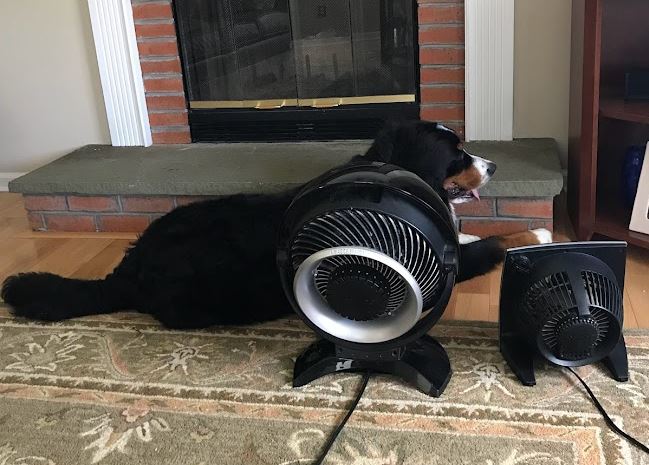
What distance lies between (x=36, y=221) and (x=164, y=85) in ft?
2.14

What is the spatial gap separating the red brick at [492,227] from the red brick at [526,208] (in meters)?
0.03

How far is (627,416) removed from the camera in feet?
4.56

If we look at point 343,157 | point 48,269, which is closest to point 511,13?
point 343,157

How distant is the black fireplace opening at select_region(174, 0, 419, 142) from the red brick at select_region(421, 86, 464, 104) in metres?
0.04

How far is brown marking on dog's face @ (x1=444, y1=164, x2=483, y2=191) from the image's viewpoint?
1.94m

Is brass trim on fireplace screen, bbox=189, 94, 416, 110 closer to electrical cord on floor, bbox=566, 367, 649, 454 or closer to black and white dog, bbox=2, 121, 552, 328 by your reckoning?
black and white dog, bbox=2, 121, 552, 328

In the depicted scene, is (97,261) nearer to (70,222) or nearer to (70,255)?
(70,255)

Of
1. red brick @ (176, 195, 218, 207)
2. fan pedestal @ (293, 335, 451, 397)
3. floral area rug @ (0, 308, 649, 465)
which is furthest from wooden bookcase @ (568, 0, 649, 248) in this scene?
red brick @ (176, 195, 218, 207)

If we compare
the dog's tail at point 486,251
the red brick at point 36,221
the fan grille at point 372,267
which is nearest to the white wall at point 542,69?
the dog's tail at point 486,251

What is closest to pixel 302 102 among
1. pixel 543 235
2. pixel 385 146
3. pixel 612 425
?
pixel 385 146

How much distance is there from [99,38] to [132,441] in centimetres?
164

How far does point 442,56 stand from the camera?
2.38 metres

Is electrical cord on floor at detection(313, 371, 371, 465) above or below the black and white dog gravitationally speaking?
below

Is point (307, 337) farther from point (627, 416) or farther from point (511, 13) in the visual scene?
point (511, 13)
